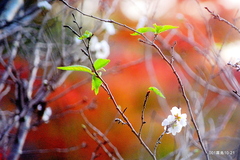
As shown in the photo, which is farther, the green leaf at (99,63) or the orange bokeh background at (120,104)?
the orange bokeh background at (120,104)

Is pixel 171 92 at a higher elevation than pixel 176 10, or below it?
below

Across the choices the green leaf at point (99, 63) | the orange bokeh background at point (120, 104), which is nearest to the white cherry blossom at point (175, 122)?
the green leaf at point (99, 63)

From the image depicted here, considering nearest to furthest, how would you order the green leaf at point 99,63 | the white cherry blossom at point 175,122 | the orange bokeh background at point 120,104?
1. the green leaf at point 99,63
2. the white cherry blossom at point 175,122
3. the orange bokeh background at point 120,104

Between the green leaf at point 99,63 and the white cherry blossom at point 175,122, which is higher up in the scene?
the green leaf at point 99,63

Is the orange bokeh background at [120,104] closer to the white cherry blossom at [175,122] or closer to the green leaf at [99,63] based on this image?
the white cherry blossom at [175,122]

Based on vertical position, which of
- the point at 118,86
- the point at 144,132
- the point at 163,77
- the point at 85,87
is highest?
the point at 85,87

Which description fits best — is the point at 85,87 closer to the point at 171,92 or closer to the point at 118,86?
the point at 118,86

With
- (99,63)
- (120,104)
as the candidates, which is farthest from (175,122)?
(120,104)

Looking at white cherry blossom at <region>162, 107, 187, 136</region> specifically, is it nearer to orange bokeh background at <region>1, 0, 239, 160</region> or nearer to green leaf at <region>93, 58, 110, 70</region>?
green leaf at <region>93, 58, 110, 70</region>

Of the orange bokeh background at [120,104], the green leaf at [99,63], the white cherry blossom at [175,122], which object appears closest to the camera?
the green leaf at [99,63]

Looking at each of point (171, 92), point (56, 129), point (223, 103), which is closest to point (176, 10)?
point (171, 92)

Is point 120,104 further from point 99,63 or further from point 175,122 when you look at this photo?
point 99,63
